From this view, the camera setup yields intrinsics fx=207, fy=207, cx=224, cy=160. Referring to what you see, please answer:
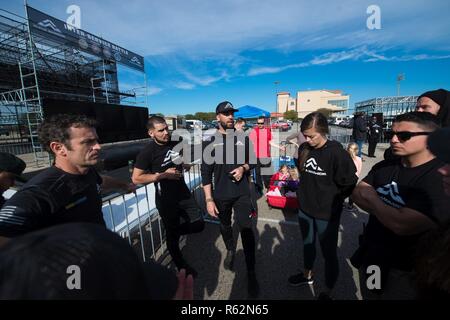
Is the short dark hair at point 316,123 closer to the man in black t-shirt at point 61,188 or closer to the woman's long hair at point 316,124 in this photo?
the woman's long hair at point 316,124

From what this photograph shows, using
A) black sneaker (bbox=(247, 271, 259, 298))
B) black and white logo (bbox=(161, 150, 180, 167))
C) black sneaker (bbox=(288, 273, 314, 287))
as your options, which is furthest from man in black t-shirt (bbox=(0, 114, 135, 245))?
black sneaker (bbox=(288, 273, 314, 287))

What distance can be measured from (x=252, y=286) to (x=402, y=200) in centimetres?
196

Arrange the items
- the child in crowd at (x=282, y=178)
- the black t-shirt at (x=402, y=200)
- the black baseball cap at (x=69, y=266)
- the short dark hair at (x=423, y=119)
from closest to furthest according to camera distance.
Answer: the black baseball cap at (x=69, y=266) < the black t-shirt at (x=402, y=200) < the short dark hair at (x=423, y=119) < the child in crowd at (x=282, y=178)

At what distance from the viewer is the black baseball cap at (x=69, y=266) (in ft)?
1.49

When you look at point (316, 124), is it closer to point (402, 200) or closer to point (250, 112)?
point (402, 200)

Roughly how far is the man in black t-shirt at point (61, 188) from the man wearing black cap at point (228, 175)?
1.43m

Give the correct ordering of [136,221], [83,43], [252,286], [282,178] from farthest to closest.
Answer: [83,43], [282,178], [136,221], [252,286]

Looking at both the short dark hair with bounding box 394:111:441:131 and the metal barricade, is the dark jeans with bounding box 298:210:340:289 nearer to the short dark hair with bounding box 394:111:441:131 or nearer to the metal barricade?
the short dark hair with bounding box 394:111:441:131

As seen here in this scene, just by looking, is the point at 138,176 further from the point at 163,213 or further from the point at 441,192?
the point at 441,192

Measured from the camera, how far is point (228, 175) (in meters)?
2.79

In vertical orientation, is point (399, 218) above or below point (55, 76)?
below

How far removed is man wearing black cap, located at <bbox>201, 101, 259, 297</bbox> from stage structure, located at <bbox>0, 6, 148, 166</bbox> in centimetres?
941

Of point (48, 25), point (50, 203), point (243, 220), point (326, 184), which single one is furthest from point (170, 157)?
point (48, 25)

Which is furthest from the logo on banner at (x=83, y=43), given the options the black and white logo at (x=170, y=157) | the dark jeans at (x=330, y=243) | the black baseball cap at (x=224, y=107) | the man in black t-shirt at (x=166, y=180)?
the dark jeans at (x=330, y=243)
